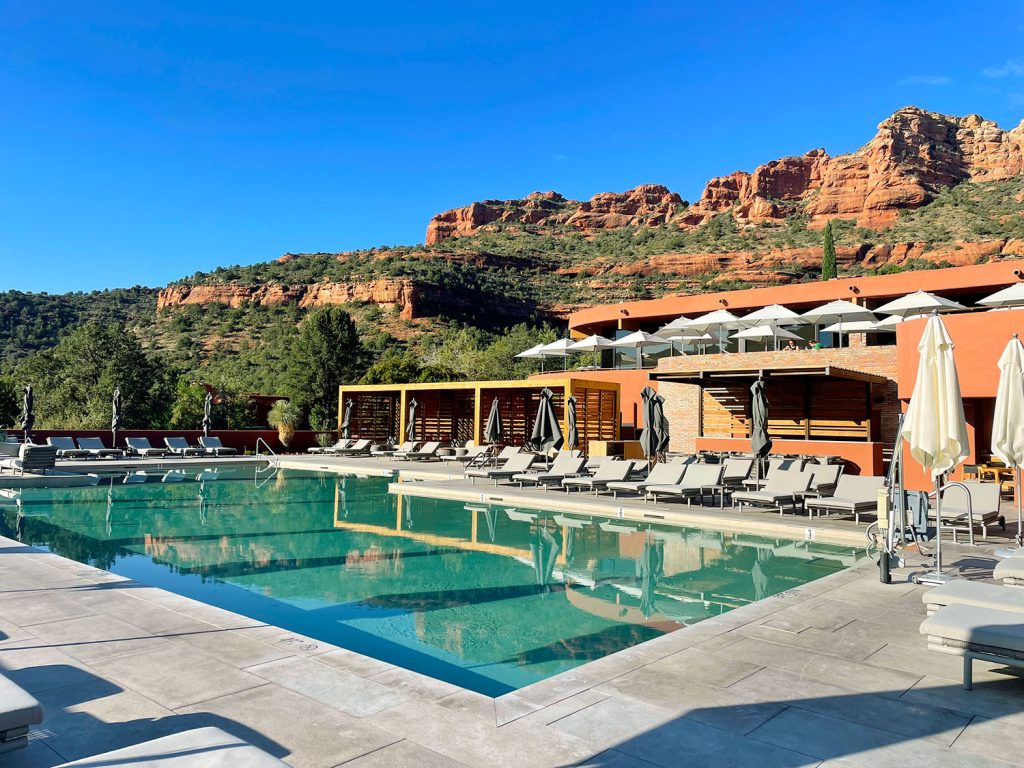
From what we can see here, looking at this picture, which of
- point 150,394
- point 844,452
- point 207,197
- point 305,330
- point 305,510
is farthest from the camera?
point 207,197

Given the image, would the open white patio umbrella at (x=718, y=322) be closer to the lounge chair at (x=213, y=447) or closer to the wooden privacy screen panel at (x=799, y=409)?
the wooden privacy screen panel at (x=799, y=409)

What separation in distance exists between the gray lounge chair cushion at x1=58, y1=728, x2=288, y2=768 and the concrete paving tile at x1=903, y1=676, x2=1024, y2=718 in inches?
121

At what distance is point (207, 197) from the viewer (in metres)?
40.0

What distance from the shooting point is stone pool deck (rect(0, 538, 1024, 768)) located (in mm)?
2771

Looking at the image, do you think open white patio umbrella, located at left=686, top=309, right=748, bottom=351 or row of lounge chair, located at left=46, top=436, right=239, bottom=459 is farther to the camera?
open white patio umbrella, located at left=686, top=309, right=748, bottom=351

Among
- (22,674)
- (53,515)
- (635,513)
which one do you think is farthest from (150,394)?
(22,674)

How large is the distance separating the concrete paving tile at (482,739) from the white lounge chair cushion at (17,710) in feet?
4.16

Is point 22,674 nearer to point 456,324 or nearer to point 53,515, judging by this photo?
point 53,515

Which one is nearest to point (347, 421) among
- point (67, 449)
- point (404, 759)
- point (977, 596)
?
point (67, 449)

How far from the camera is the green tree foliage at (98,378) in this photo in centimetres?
2914

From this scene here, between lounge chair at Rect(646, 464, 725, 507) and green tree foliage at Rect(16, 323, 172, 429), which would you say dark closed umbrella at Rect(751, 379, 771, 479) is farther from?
green tree foliage at Rect(16, 323, 172, 429)

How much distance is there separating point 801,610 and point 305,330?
33.4 metres

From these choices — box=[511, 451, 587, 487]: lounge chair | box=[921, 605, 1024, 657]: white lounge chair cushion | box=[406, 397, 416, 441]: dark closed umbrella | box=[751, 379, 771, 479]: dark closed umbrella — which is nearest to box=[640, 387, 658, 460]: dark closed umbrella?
box=[511, 451, 587, 487]: lounge chair

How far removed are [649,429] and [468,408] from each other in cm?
1473
